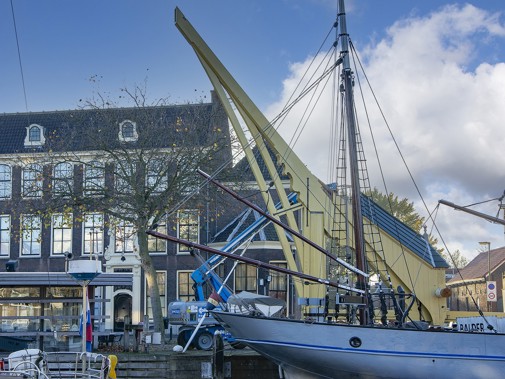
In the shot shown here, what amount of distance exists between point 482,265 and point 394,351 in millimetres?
46828

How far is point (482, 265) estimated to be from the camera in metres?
65.8

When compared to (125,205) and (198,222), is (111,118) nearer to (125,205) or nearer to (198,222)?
(125,205)

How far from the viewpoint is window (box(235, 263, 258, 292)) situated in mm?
42656

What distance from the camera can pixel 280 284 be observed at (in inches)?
1657

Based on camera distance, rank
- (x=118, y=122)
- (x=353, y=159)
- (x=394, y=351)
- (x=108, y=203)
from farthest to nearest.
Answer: (x=118, y=122) < (x=108, y=203) < (x=353, y=159) < (x=394, y=351)

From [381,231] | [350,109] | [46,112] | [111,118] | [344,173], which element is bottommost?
[381,231]

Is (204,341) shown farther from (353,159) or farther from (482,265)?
(482,265)

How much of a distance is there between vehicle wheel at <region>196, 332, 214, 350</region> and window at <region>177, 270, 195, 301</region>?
15.7m

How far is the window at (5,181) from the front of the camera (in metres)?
46.9

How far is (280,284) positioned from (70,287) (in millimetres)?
15342

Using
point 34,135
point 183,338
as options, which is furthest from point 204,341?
point 34,135

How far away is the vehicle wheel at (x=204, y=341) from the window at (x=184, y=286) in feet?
51.4

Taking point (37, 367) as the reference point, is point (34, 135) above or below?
above

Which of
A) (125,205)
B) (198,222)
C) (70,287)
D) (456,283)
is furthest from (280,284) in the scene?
(456,283)
